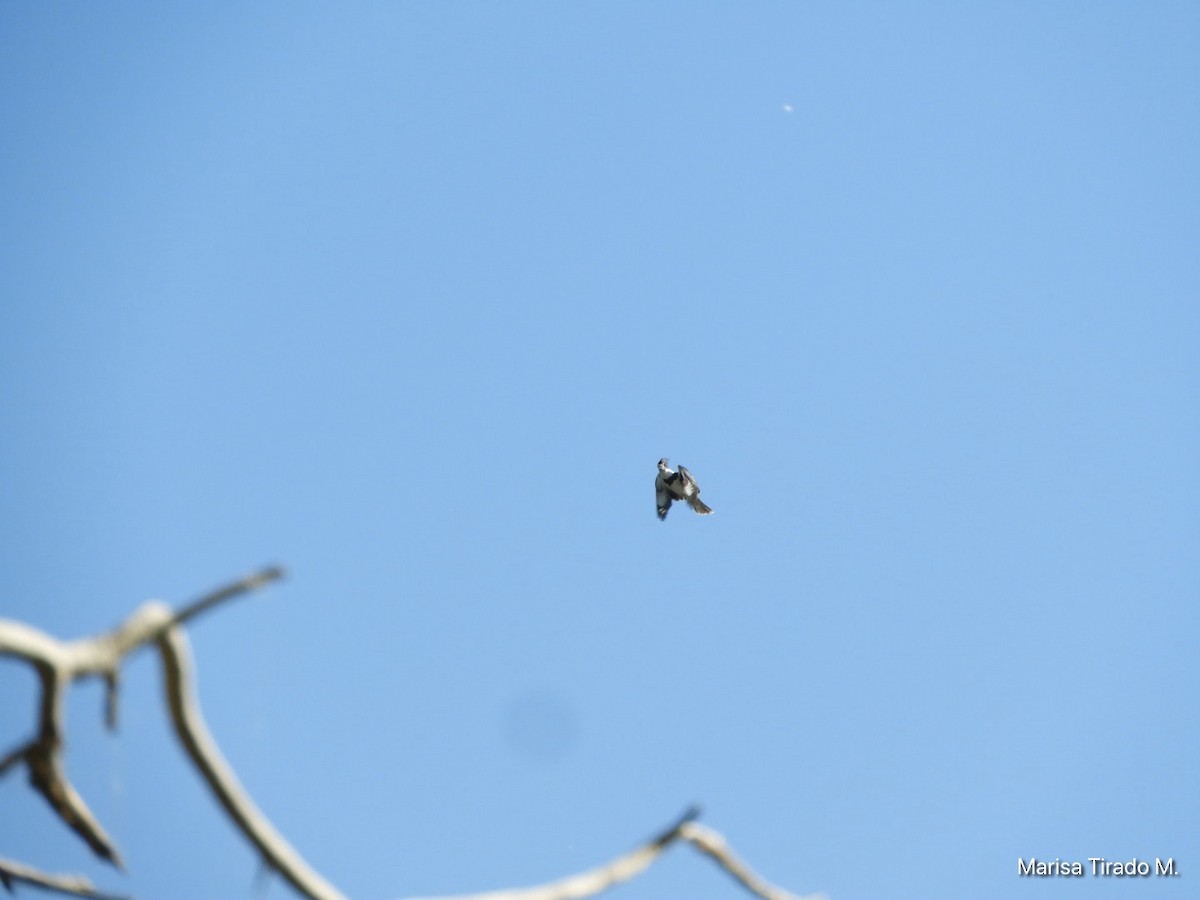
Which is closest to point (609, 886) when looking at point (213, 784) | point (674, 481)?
point (213, 784)

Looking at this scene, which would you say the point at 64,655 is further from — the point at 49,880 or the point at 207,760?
the point at 49,880

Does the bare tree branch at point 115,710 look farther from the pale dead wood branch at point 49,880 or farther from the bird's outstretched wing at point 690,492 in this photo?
the bird's outstretched wing at point 690,492

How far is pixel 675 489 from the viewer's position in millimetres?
15438

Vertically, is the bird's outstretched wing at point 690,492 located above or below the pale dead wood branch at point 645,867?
above

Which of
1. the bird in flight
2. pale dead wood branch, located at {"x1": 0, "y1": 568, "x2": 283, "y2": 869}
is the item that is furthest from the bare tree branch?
the bird in flight

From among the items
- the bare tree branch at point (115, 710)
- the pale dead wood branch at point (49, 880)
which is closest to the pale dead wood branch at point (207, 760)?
the bare tree branch at point (115, 710)

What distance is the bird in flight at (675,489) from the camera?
15.4 m

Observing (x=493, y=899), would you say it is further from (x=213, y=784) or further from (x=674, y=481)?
(x=674, y=481)

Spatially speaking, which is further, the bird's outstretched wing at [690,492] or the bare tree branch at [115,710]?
the bird's outstretched wing at [690,492]

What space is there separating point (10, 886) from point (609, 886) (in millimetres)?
2820

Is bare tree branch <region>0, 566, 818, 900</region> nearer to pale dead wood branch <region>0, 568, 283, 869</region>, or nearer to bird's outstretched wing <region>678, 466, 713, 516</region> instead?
pale dead wood branch <region>0, 568, 283, 869</region>

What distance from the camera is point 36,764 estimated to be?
3393 mm

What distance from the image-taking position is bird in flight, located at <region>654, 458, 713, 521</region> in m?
15.4

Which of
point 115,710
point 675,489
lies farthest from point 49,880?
point 675,489
